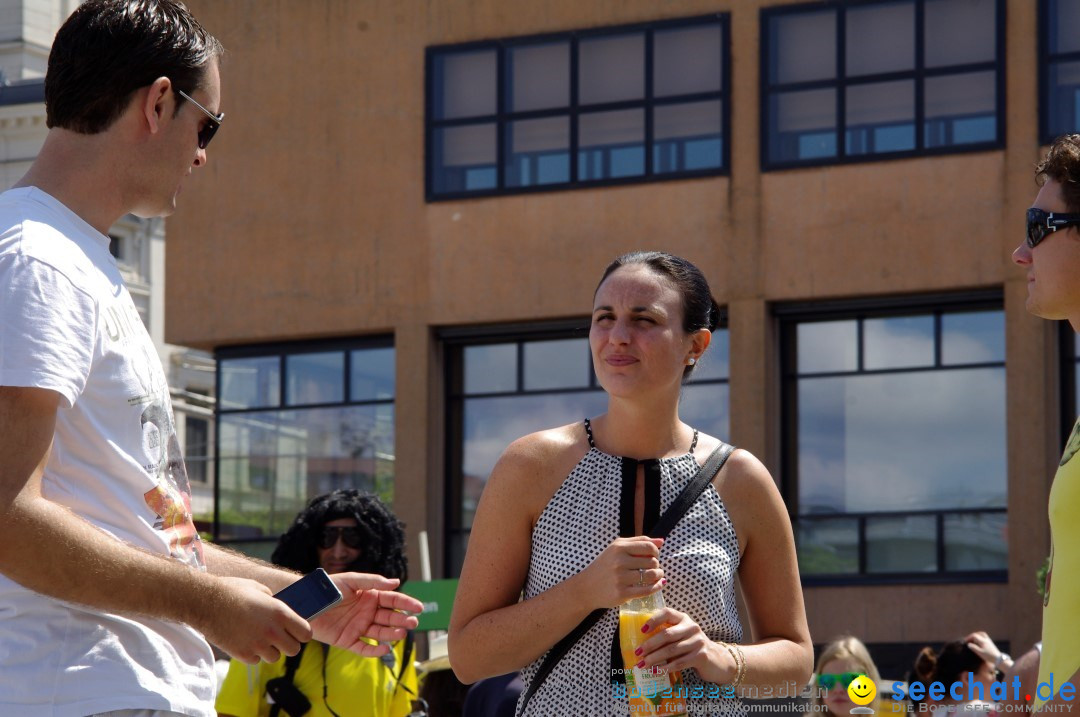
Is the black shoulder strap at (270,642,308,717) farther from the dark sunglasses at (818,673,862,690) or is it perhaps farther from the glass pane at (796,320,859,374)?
the glass pane at (796,320,859,374)

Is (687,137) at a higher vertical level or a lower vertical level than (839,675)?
higher

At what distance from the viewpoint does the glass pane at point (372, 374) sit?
22.9 m

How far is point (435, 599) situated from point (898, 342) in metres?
10.1

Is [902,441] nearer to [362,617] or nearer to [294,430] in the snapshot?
[294,430]

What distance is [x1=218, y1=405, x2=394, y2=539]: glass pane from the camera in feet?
75.3

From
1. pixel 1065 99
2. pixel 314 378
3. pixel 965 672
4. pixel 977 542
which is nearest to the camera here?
pixel 965 672

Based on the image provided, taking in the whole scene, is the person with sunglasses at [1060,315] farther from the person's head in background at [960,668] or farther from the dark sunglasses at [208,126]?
the person's head in background at [960,668]

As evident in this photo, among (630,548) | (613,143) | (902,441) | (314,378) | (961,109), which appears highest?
(961,109)

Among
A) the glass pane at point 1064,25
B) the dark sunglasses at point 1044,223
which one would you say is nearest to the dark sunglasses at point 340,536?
the dark sunglasses at point 1044,223

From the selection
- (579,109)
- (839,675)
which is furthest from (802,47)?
(839,675)

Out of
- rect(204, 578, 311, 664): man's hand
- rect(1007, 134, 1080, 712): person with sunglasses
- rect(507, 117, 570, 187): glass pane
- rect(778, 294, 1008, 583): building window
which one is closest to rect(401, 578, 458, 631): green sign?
rect(1007, 134, 1080, 712): person with sunglasses

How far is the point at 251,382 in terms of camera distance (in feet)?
78.2

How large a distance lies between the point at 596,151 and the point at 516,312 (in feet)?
7.80

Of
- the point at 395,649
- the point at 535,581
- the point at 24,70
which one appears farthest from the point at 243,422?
the point at 535,581
